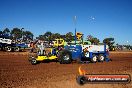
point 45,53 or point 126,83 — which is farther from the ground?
point 45,53

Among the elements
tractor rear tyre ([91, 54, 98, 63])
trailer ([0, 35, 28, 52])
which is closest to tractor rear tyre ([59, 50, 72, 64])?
tractor rear tyre ([91, 54, 98, 63])

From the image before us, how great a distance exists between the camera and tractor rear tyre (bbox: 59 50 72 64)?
2005cm

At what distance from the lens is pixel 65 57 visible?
20219 mm

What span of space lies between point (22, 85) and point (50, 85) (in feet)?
4.15

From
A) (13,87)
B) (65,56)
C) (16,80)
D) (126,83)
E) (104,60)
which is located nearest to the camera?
(13,87)

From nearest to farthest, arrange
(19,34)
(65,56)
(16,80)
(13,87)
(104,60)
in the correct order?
(13,87) < (16,80) < (65,56) < (104,60) < (19,34)

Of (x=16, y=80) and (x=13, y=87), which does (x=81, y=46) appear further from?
(x=13, y=87)

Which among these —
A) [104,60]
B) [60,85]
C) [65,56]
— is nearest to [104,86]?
[60,85]

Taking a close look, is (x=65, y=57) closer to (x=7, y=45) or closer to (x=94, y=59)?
(x=94, y=59)

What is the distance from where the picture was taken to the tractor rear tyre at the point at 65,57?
20047 mm

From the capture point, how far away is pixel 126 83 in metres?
11.4

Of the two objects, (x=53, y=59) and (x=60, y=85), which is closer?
(x=60, y=85)

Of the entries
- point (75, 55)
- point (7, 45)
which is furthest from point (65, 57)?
point (7, 45)

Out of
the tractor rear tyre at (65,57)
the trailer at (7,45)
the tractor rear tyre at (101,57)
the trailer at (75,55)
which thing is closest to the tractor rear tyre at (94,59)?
the trailer at (75,55)
